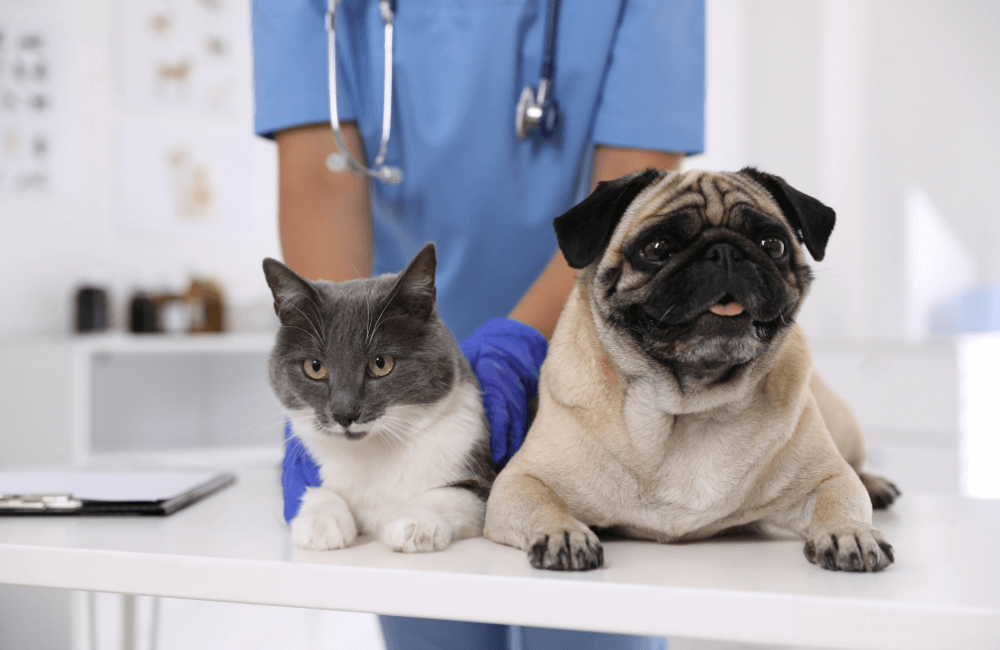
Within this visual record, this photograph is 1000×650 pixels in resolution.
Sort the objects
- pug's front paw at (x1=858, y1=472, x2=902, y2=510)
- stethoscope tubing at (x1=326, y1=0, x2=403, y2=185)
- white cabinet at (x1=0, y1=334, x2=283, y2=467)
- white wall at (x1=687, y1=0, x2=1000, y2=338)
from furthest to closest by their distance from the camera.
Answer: white wall at (x1=687, y1=0, x2=1000, y2=338)
white cabinet at (x1=0, y1=334, x2=283, y2=467)
stethoscope tubing at (x1=326, y1=0, x2=403, y2=185)
pug's front paw at (x1=858, y1=472, x2=902, y2=510)

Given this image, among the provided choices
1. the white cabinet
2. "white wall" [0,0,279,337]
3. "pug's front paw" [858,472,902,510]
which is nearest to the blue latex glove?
"pug's front paw" [858,472,902,510]

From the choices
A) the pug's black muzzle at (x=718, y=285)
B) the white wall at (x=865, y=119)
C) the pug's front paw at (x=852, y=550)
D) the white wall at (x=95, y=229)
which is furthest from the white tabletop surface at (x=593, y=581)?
the white wall at (x=95, y=229)

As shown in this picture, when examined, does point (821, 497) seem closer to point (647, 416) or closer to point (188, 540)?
point (647, 416)

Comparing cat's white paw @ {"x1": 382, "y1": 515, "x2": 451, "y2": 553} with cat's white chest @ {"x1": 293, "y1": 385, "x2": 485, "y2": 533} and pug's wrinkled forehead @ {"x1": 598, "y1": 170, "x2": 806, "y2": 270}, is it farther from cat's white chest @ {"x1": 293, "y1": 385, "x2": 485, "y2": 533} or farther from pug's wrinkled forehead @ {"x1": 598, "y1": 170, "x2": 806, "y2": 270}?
pug's wrinkled forehead @ {"x1": 598, "y1": 170, "x2": 806, "y2": 270}

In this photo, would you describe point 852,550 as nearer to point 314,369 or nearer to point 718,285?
point 718,285

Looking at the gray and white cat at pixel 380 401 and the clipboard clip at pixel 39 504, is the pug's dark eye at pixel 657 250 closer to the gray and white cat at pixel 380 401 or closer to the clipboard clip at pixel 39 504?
the gray and white cat at pixel 380 401

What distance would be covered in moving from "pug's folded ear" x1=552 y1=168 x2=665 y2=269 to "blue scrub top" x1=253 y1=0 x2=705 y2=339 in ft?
1.51

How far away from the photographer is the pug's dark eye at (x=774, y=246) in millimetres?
674

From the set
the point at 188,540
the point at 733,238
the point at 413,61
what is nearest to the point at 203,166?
the point at 413,61

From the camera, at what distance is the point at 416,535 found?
0.66 m

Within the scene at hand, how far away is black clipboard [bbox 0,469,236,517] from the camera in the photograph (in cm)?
83

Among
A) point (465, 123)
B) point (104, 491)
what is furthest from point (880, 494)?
point (104, 491)

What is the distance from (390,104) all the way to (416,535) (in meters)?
0.68

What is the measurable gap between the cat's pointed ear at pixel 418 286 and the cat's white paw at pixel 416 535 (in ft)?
0.78
